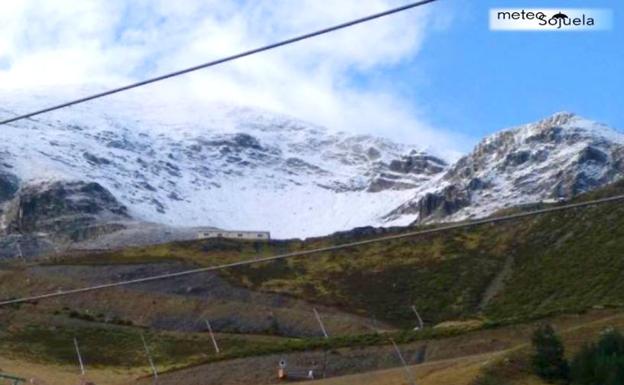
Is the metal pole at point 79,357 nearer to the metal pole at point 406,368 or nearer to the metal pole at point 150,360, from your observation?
the metal pole at point 150,360

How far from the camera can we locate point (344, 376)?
63656 mm

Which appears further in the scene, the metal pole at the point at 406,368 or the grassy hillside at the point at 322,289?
the grassy hillside at the point at 322,289

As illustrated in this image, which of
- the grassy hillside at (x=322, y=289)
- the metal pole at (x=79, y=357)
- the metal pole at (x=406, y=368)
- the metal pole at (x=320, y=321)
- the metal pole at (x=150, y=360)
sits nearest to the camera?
the metal pole at (x=406, y=368)

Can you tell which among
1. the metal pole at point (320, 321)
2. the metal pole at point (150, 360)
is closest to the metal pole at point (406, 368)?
the metal pole at point (150, 360)

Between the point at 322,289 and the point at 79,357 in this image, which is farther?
the point at 322,289

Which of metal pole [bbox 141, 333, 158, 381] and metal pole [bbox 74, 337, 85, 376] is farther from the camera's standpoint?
metal pole [bbox 74, 337, 85, 376]

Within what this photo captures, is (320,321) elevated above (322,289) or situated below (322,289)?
below

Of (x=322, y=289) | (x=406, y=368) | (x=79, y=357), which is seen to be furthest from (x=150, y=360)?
(x=322, y=289)

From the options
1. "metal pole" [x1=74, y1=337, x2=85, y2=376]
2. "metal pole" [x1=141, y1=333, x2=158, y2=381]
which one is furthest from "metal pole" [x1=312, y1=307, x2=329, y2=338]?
"metal pole" [x1=74, y1=337, x2=85, y2=376]

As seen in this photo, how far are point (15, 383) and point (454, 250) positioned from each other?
6656 centimetres

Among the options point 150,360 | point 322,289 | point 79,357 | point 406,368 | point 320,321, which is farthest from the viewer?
point 322,289

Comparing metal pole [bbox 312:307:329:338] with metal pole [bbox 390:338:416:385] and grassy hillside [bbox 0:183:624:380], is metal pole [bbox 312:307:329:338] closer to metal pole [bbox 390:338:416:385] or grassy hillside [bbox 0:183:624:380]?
grassy hillside [bbox 0:183:624:380]

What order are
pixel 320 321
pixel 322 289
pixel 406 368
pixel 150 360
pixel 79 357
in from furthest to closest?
pixel 322 289 → pixel 320 321 → pixel 79 357 → pixel 150 360 → pixel 406 368

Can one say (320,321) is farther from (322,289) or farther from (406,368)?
(406,368)
